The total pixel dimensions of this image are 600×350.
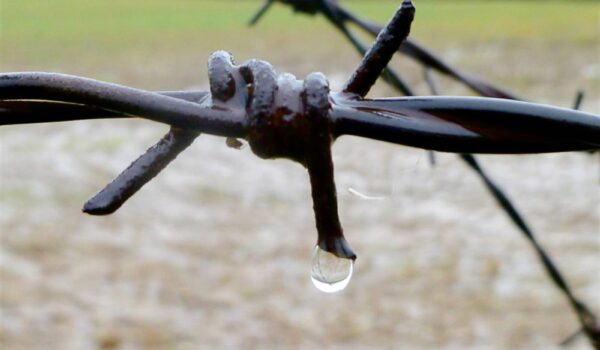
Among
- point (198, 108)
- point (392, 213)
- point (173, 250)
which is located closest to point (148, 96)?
point (198, 108)

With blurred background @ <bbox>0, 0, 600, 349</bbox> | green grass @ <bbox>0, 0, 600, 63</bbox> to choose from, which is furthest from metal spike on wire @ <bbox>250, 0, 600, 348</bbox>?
green grass @ <bbox>0, 0, 600, 63</bbox>

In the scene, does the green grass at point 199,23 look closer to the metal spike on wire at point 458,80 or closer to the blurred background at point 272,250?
the blurred background at point 272,250

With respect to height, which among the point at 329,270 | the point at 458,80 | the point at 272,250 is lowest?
the point at 329,270

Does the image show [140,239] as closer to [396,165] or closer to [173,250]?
[173,250]

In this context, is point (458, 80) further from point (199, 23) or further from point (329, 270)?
point (199, 23)

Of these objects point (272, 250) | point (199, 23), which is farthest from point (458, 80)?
point (199, 23)

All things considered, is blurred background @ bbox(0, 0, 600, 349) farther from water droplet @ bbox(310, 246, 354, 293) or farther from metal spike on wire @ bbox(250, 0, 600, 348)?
metal spike on wire @ bbox(250, 0, 600, 348)

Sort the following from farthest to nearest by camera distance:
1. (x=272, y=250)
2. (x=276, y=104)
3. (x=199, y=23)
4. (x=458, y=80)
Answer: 1. (x=199, y=23)
2. (x=272, y=250)
3. (x=458, y=80)
4. (x=276, y=104)
